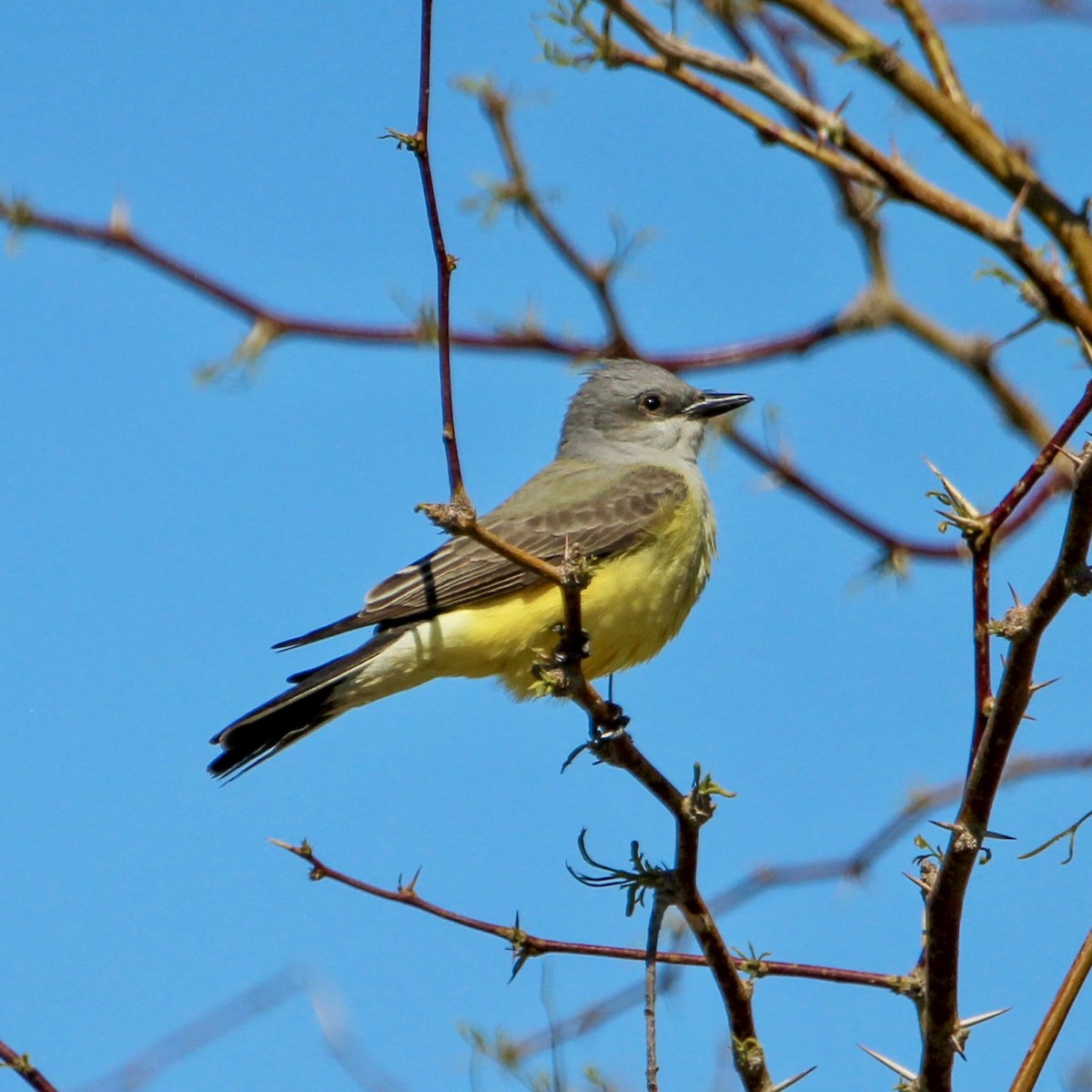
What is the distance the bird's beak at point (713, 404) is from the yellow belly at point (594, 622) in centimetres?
111

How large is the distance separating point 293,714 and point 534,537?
47.8 inches

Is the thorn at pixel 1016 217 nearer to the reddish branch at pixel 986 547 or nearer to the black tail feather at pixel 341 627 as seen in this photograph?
the reddish branch at pixel 986 547

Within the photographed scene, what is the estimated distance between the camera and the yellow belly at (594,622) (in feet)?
17.3

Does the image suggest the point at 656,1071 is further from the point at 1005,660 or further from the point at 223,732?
the point at 223,732

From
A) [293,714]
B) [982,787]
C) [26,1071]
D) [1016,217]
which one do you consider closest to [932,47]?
[1016,217]

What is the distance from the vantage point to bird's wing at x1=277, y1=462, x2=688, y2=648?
17.7 feet

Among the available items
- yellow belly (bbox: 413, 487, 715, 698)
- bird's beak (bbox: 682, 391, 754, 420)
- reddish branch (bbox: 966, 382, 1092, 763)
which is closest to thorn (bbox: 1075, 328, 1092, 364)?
reddish branch (bbox: 966, 382, 1092, 763)

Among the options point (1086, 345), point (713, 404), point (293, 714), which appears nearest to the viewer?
point (1086, 345)

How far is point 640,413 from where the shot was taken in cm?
683

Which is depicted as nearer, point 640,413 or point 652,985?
Result: point 652,985

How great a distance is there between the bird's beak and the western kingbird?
605 millimetres

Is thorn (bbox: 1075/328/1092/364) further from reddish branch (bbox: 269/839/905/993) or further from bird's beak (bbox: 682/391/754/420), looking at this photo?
bird's beak (bbox: 682/391/754/420)

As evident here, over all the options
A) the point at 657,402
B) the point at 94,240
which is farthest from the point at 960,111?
the point at 657,402

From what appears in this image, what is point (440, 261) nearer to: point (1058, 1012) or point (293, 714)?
point (1058, 1012)
